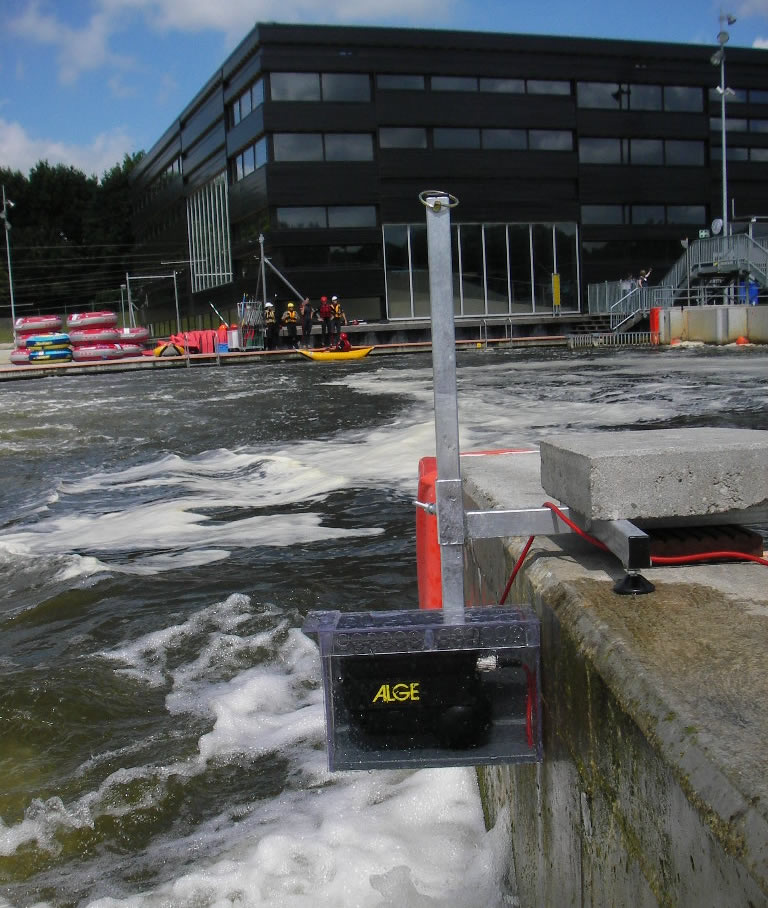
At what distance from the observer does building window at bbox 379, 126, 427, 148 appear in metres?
41.0

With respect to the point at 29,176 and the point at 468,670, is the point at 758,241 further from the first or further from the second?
the point at 29,176

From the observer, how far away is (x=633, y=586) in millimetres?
2186

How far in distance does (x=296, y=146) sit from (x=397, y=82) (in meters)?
5.04

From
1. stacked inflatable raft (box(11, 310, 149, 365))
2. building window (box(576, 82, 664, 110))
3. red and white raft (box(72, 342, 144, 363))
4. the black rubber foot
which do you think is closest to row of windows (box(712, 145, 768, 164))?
building window (box(576, 82, 664, 110))

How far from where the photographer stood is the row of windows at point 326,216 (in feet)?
132

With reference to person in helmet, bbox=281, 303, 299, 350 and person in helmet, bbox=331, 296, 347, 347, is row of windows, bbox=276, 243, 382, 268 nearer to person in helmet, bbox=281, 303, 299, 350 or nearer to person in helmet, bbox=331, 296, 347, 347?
person in helmet, bbox=281, 303, 299, 350

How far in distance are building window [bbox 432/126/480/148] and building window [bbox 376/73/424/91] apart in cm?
195

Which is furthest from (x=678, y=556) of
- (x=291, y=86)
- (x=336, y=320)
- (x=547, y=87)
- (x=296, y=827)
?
(x=547, y=87)

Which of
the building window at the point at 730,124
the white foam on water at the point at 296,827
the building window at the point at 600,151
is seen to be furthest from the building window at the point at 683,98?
the white foam on water at the point at 296,827

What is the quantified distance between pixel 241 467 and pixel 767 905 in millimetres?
9691

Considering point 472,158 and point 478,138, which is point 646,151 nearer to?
point 478,138

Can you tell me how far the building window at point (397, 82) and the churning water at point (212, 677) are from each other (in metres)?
31.7

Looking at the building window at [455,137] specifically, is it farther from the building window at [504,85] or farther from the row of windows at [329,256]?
the row of windows at [329,256]

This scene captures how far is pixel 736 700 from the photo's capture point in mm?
1624
